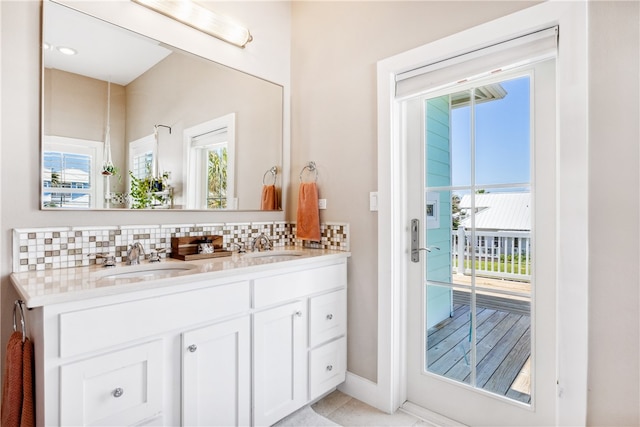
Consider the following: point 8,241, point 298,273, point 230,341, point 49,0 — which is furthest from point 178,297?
point 49,0

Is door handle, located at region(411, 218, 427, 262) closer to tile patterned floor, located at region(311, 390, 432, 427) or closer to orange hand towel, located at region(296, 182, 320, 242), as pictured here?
orange hand towel, located at region(296, 182, 320, 242)

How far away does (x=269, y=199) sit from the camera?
2332 mm

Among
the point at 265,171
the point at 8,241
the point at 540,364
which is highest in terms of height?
the point at 265,171

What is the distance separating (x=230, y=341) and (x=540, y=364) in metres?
1.42

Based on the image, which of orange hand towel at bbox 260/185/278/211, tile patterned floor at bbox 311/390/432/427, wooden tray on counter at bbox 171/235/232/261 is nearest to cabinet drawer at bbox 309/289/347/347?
tile patterned floor at bbox 311/390/432/427

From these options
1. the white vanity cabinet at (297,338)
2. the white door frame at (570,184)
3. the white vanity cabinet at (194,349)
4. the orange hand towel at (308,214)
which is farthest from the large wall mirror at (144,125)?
the white door frame at (570,184)

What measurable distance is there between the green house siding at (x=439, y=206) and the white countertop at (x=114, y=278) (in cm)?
63

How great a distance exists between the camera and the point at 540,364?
1.55 m

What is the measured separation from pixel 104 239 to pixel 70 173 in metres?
0.33

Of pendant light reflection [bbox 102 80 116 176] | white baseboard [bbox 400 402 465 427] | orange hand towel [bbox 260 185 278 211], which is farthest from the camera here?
orange hand towel [bbox 260 185 278 211]

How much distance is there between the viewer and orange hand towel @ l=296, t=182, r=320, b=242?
7.21 ft

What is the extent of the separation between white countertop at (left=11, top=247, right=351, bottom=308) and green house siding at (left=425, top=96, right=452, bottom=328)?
2.05 feet

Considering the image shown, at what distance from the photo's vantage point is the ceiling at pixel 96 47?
149 centimetres

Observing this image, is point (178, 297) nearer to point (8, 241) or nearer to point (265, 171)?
point (8, 241)
